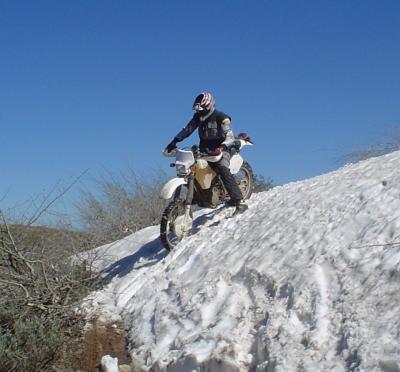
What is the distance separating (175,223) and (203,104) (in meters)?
1.72

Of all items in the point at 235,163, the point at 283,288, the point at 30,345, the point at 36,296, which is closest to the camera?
the point at 283,288

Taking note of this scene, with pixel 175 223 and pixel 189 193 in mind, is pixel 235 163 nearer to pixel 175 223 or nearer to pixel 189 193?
pixel 189 193

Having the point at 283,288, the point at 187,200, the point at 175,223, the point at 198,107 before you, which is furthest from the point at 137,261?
the point at 283,288

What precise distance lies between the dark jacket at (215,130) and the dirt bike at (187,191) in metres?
0.31

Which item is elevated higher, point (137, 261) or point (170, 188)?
point (170, 188)

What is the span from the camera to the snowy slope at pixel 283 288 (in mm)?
4730

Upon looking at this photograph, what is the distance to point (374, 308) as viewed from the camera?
4.74m

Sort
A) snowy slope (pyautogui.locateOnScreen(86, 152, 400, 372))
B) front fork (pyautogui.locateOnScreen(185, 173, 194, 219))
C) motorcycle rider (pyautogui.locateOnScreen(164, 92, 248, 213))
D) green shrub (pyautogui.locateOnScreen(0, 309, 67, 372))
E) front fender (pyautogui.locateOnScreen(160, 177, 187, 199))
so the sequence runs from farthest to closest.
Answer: motorcycle rider (pyautogui.locateOnScreen(164, 92, 248, 213)) < front fork (pyautogui.locateOnScreen(185, 173, 194, 219)) < front fender (pyautogui.locateOnScreen(160, 177, 187, 199)) < green shrub (pyautogui.locateOnScreen(0, 309, 67, 372)) < snowy slope (pyautogui.locateOnScreen(86, 152, 400, 372))

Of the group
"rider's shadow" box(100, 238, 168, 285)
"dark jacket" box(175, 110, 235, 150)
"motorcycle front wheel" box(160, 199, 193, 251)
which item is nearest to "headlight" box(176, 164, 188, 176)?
"motorcycle front wheel" box(160, 199, 193, 251)

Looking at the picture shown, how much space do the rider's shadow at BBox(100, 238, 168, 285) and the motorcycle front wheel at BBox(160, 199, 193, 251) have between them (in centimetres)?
30

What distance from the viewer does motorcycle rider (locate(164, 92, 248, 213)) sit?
8.74 m

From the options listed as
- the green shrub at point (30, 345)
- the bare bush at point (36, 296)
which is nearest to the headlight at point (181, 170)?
the bare bush at point (36, 296)

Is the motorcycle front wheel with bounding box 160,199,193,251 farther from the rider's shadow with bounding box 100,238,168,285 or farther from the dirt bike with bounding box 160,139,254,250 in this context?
the rider's shadow with bounding box 100,238,168,285

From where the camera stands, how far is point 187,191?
8.49m
